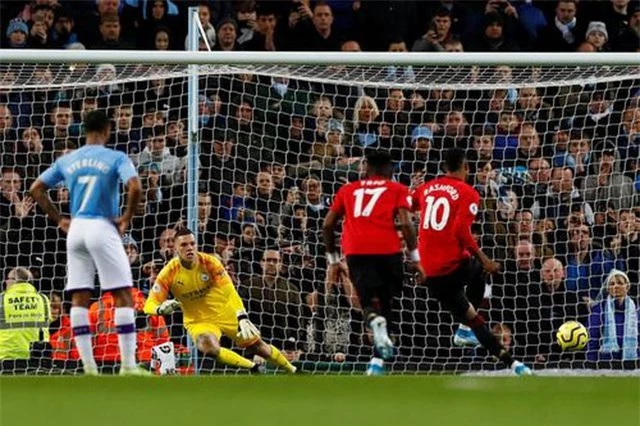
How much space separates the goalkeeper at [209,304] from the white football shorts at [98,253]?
110 inches

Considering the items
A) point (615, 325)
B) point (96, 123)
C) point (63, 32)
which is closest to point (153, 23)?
point (63, 32)

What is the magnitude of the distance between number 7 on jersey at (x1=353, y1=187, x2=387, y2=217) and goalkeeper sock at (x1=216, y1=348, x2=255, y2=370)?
177 cm

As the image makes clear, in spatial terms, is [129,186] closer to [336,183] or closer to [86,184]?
[86,184]

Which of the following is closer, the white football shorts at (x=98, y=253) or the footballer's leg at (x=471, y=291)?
the white football shorts at (x=98, y=253)

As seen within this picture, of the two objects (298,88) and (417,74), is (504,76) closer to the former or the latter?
(417,74)

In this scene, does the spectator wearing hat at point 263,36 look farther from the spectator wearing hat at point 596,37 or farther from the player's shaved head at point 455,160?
the player's shaved head at point 455,160

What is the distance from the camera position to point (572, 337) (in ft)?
45.6

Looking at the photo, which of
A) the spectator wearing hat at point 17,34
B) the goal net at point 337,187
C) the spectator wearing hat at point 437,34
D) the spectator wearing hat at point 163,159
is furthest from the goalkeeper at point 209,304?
the spectator wearing hat at point 437,34

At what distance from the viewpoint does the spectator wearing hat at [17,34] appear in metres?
16.4

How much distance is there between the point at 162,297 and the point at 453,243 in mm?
2278

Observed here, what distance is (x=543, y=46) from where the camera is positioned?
17500 millimetres

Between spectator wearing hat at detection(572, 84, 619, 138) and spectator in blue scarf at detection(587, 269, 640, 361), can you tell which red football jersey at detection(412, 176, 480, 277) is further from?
spectator wearing hat at detection(572, 84, 619, 138)

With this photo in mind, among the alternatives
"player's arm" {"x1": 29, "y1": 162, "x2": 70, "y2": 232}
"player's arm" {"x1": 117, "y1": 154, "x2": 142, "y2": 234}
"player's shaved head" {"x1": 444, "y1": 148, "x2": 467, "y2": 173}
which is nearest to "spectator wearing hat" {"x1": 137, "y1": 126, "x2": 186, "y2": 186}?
"player's shaved head" {"x1": 444, "y1": 148, "x2": 467, "y2": 173}

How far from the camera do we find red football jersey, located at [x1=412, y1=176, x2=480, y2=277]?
43.4ft
